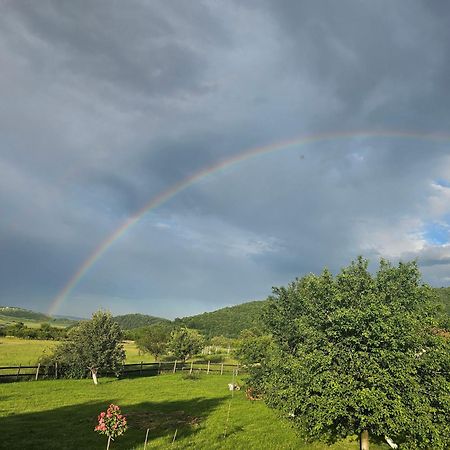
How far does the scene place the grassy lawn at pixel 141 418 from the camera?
62.9ft

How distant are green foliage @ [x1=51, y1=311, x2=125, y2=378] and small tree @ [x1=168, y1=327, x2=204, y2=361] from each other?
20.3m

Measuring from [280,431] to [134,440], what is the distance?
9.77 metres

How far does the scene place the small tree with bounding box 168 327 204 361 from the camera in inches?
2525

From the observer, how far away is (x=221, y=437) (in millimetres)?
20938

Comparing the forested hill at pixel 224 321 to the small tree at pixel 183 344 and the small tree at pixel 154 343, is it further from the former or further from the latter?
the small tree at pixel 183 344

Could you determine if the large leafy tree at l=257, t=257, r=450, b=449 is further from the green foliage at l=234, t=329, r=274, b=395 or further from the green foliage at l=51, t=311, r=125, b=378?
the green foliage at l=51, t=311, r=125, b=378

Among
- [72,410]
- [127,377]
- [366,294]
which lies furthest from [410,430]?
[127,377]

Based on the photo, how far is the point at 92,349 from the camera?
41.8m

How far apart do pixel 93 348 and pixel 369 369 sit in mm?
36236

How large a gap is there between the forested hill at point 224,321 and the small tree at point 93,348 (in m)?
85.8

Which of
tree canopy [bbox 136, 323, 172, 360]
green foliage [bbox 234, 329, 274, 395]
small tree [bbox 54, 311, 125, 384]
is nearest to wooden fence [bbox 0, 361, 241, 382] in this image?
small tree [bbox 54, 311, 125, 384]

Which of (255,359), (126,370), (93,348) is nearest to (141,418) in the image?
(255,359)

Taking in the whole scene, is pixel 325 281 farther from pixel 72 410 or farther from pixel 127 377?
pixel 127 377

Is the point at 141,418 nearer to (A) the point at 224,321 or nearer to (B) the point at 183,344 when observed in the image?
(B) the point at 183,344
